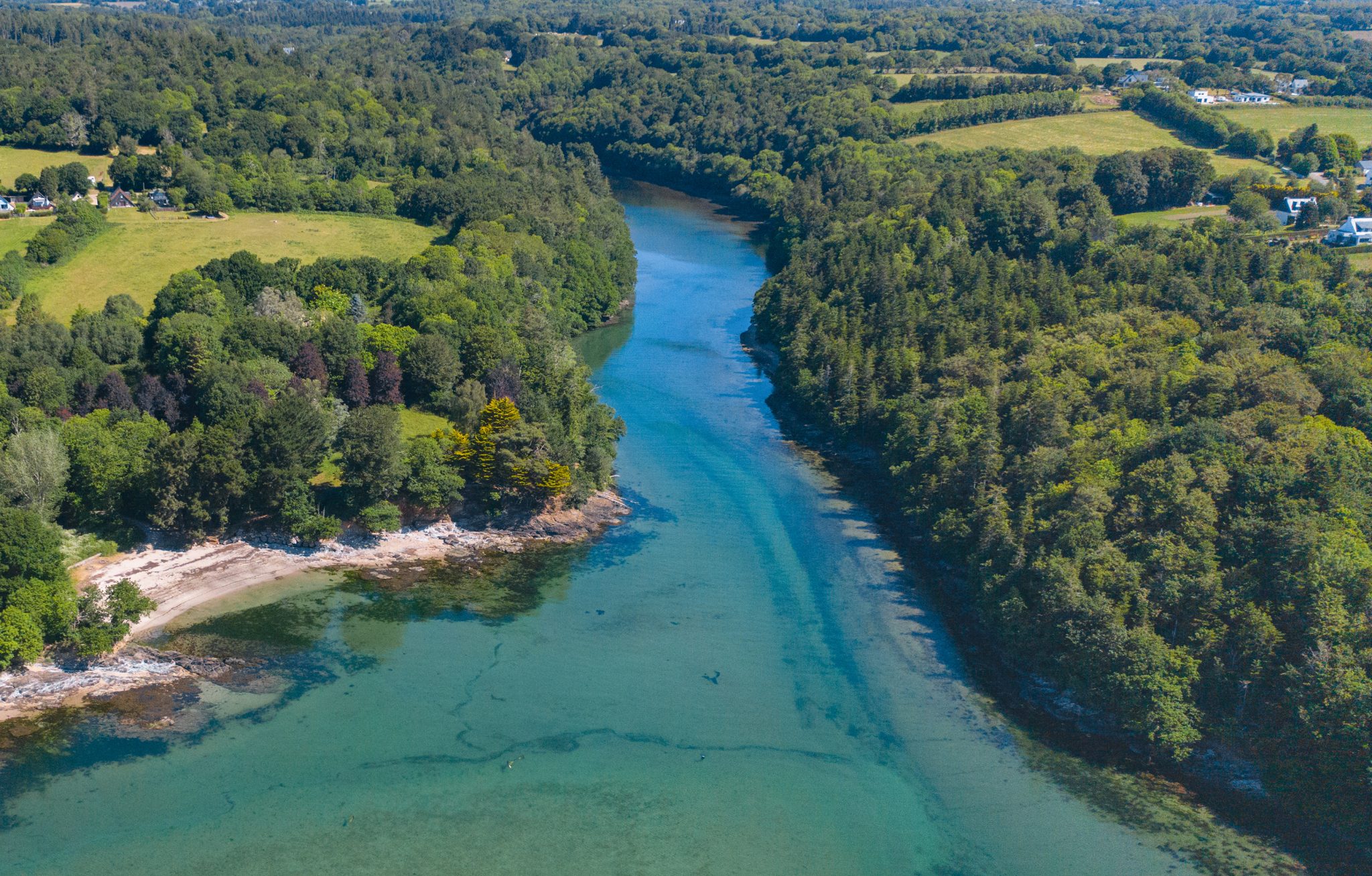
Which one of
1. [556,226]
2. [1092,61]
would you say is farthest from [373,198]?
[1092,61]

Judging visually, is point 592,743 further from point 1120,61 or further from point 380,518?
point 1120,61

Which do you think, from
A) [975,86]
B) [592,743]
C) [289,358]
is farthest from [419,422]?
[975,86]

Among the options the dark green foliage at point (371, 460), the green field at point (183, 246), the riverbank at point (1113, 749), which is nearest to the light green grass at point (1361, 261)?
the riverbank at point (1113, 749)

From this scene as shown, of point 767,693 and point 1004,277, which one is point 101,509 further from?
point 1004,277

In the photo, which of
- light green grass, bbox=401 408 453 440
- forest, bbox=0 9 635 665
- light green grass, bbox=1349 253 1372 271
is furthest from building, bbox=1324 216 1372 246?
light green grass, bbox=401 408 453 440

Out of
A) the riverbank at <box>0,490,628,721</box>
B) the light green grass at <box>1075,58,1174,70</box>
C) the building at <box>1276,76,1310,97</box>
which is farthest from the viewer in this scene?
the light green grass at <box>1075,58,1174,70</box>

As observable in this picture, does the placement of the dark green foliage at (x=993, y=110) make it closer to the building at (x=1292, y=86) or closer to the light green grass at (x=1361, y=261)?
the building at (x=1292, y=86)

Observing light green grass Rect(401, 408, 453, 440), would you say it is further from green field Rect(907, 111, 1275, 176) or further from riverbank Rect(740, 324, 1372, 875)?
green field Rect(907, 111, 1275, 176)

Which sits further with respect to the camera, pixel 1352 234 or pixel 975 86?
pixel 975 86
